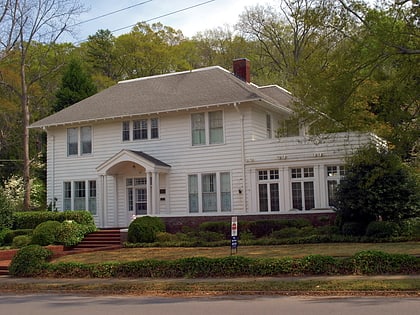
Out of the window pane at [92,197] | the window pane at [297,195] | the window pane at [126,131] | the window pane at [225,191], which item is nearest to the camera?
the window pane at [297,195]

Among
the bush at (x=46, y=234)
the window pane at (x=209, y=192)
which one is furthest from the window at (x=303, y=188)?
the bush at (x=46, y=234)

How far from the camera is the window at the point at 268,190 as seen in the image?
25578 millimetres

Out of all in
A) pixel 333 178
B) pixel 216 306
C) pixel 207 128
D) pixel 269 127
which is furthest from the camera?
pixel 269 127

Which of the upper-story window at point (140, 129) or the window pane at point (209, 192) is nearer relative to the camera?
the window pane at point (209, 192)

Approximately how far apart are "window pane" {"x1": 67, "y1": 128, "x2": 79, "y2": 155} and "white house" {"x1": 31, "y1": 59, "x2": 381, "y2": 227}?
0.06 meters

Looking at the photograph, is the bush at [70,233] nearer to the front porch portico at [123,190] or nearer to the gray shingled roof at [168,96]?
the front porch portico at [123,190]

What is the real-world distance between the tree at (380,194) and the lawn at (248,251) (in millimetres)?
2214

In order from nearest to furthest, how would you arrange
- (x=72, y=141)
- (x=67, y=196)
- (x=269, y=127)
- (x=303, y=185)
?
(x=303, y=185)
(x=269, y=127)
(x=67, y=196)
(x=72, y=141)

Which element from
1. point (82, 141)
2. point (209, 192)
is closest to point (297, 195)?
point (209, 192)

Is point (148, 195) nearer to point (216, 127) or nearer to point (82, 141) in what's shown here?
point (216, 127)

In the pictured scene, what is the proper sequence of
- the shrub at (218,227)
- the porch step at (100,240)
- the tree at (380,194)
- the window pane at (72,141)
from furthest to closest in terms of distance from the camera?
the window pane at (72,141) → the porch step at (100,240) → the shrub at (218,227) → the tree at (380,194)

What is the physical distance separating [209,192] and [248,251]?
820cm

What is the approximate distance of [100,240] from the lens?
2484 centimetres

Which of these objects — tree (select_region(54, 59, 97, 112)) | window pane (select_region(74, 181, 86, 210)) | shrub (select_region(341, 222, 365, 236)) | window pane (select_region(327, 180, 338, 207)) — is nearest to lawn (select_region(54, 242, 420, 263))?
shrub (select_region(341, 222, 365, 236))
